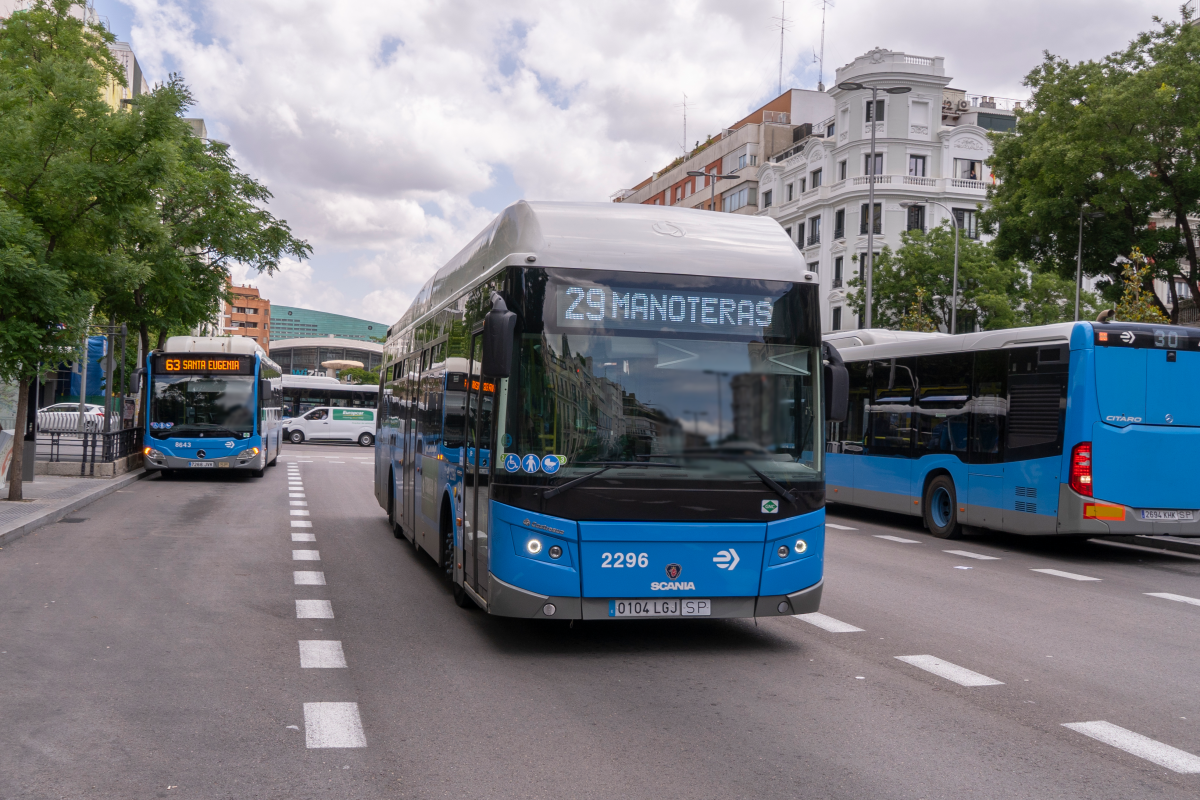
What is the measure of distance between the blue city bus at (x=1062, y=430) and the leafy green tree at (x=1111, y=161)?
11.6 meters

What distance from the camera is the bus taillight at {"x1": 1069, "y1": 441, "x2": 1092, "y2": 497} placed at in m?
13.5

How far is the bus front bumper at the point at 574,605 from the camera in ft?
24.3

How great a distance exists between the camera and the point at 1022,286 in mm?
54406

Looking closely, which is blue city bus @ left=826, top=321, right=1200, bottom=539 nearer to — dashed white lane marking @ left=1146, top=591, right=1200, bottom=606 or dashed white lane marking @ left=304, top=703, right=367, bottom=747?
dashed white lane marking @ left=1146, top=591, right=1200, bottom=606

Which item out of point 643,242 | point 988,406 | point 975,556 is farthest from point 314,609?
point 988,406

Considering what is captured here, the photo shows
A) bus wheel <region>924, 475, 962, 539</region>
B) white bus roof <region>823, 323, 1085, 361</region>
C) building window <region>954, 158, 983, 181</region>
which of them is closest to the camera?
Answer: white bus roof <region>823, 323, 1085, 361</region>

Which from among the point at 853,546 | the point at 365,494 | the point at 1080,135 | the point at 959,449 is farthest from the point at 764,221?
the point at 1080,135

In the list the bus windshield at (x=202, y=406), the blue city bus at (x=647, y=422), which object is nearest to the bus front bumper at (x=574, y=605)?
the blue city bus at (x=647, y=422)

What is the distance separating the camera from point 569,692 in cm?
668

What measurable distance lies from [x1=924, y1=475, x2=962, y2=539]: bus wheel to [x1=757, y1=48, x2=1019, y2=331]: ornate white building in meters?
47.0

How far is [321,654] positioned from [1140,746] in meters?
4.86

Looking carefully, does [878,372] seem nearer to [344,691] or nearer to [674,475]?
[674,475]

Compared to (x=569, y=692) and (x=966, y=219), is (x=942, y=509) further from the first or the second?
(x=966, y=219)

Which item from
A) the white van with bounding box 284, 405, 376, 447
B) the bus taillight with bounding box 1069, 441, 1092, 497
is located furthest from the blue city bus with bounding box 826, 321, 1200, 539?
the white van with bounding box 284, 405, 376, 447
